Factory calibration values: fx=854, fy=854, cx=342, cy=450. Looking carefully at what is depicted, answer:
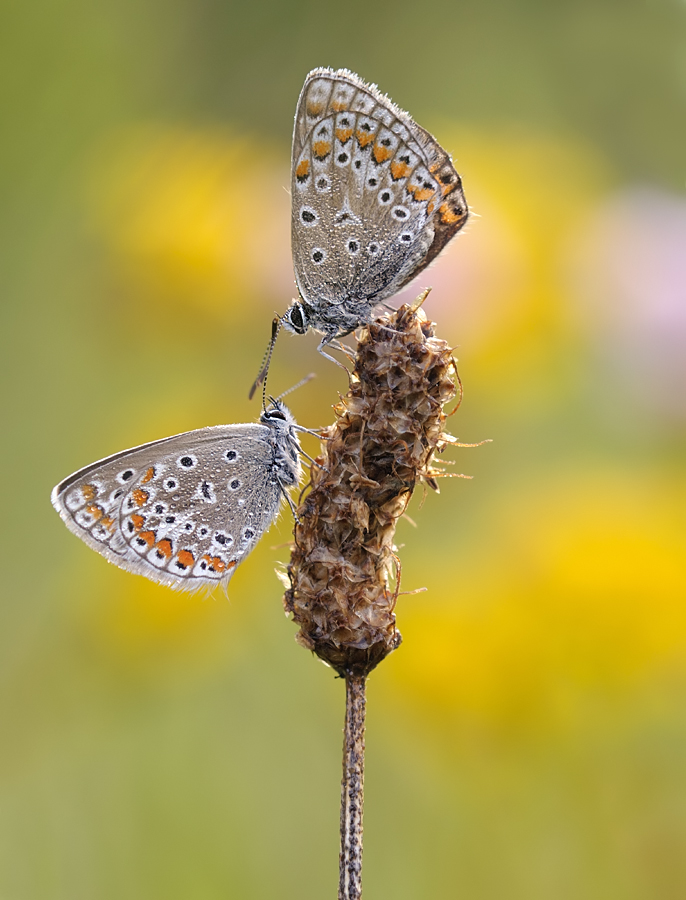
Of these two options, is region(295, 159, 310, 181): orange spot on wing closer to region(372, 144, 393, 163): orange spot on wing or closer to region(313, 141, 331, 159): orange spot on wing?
region(313, 141, 331, 159): orange spot on wing

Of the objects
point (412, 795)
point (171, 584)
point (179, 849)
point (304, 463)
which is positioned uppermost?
point (304, 463)

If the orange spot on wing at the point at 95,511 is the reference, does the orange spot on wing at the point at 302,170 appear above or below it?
above

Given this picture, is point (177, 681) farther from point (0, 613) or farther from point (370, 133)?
point (370, 133)

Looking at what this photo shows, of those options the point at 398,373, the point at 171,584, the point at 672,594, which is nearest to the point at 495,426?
the point at 672,594

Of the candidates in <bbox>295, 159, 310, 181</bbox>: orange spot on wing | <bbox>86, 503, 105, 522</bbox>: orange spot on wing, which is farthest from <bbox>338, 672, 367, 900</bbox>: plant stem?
<bbox>295, 159, 310, 181</bbox>: orange spot on wing

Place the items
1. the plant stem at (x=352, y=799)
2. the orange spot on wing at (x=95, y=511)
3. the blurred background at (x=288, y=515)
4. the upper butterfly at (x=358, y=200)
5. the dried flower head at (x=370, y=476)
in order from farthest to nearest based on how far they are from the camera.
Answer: the blurred background at (x=288, y=515), the orange spot on wing at (x=95, y=511), the upper butterfly at (x=358, y=200), the dried flower head at (x=370, y=476), the plant stem at (x=352, y=799)

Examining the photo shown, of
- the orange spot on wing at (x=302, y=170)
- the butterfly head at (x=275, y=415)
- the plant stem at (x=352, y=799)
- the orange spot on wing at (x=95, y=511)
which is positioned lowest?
the plant stem at (x=352, y=799)

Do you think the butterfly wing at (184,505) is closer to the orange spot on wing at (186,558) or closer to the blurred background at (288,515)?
the orange spot on wing at (186,558)

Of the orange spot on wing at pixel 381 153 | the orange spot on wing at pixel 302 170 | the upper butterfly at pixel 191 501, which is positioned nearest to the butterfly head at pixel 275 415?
the upper butterfly at pixel 191 501
